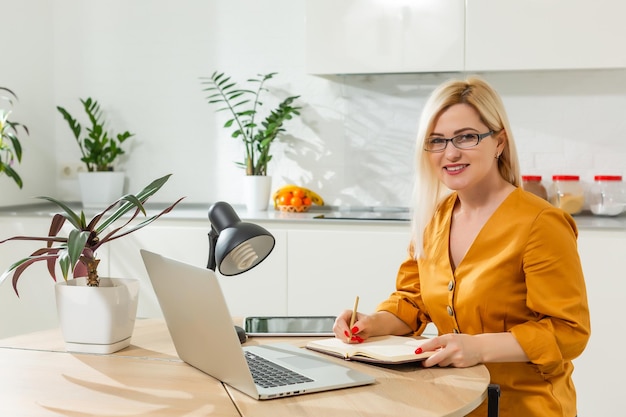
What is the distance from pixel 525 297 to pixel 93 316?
98 cm

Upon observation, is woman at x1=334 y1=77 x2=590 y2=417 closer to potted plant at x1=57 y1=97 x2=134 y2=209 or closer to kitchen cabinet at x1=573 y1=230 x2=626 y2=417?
kitchen cabinet at x1=573 y1=230 x2=626 y2=417

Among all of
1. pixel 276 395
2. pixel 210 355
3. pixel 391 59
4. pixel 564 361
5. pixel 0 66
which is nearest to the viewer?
pixel 276 395

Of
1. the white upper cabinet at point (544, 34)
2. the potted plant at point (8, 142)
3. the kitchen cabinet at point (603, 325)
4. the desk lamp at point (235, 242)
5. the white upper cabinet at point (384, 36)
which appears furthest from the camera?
the potted plant at point (8, 142)

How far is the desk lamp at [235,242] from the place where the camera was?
1.68 metres

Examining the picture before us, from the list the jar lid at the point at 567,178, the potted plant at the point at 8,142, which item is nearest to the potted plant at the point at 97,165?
the potted plant at the point at 8,142

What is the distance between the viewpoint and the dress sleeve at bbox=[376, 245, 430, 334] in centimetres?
210

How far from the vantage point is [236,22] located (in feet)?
14.3

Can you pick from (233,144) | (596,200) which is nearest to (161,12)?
(233,144)

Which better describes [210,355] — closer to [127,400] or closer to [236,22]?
[127,400]

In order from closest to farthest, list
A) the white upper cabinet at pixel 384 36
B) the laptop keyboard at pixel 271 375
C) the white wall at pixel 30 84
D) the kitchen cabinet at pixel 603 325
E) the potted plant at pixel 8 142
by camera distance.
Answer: the laptop keyboard at pixel 271 375
the kitchen cabinet at pixel 603 325
the white upper cabinet at pixel 384 36
the potted plant at pixel 8 142
the white wall at pixel 30 84

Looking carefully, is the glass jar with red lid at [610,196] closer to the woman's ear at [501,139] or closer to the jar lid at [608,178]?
the jar lid at [608,178]

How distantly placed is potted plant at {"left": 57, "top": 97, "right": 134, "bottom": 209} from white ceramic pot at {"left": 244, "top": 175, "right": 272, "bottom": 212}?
0.78m

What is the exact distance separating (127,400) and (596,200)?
2.86 m

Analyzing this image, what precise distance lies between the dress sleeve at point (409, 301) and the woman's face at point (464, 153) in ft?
0.93
